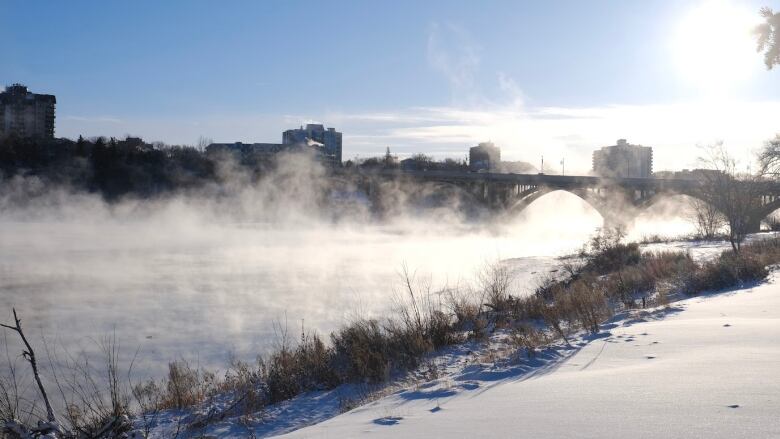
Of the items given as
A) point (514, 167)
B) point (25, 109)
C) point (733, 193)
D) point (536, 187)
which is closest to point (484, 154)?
point (514, 167)

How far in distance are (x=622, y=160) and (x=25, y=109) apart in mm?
107751

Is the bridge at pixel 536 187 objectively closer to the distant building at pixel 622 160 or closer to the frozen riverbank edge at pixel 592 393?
the distant building at pixel 622 160

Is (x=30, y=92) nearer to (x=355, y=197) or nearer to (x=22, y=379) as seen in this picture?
(x=355, y=197)

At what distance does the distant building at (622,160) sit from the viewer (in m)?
116

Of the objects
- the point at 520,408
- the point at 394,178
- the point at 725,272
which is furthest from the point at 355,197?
the point at 520,408

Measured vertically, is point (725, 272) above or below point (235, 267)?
above

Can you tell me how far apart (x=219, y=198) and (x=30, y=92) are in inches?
3133

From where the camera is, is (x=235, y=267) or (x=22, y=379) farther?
(x=235, y=267)

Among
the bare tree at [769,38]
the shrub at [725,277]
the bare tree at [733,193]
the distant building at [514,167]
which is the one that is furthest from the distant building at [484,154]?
the bare tree at [769,38]

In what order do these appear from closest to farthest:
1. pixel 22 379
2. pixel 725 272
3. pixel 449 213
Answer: pixel 22 379, pixel 725 272, pixel 449 213

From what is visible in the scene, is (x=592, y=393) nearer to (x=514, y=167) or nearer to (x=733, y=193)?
(x=733, y=193)

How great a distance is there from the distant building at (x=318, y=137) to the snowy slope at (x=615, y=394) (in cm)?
11850

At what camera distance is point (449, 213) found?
7006cm

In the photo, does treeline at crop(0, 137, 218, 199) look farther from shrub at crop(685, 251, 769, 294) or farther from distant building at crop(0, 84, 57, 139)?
distant building at crop(0, 84, 57, 139)
